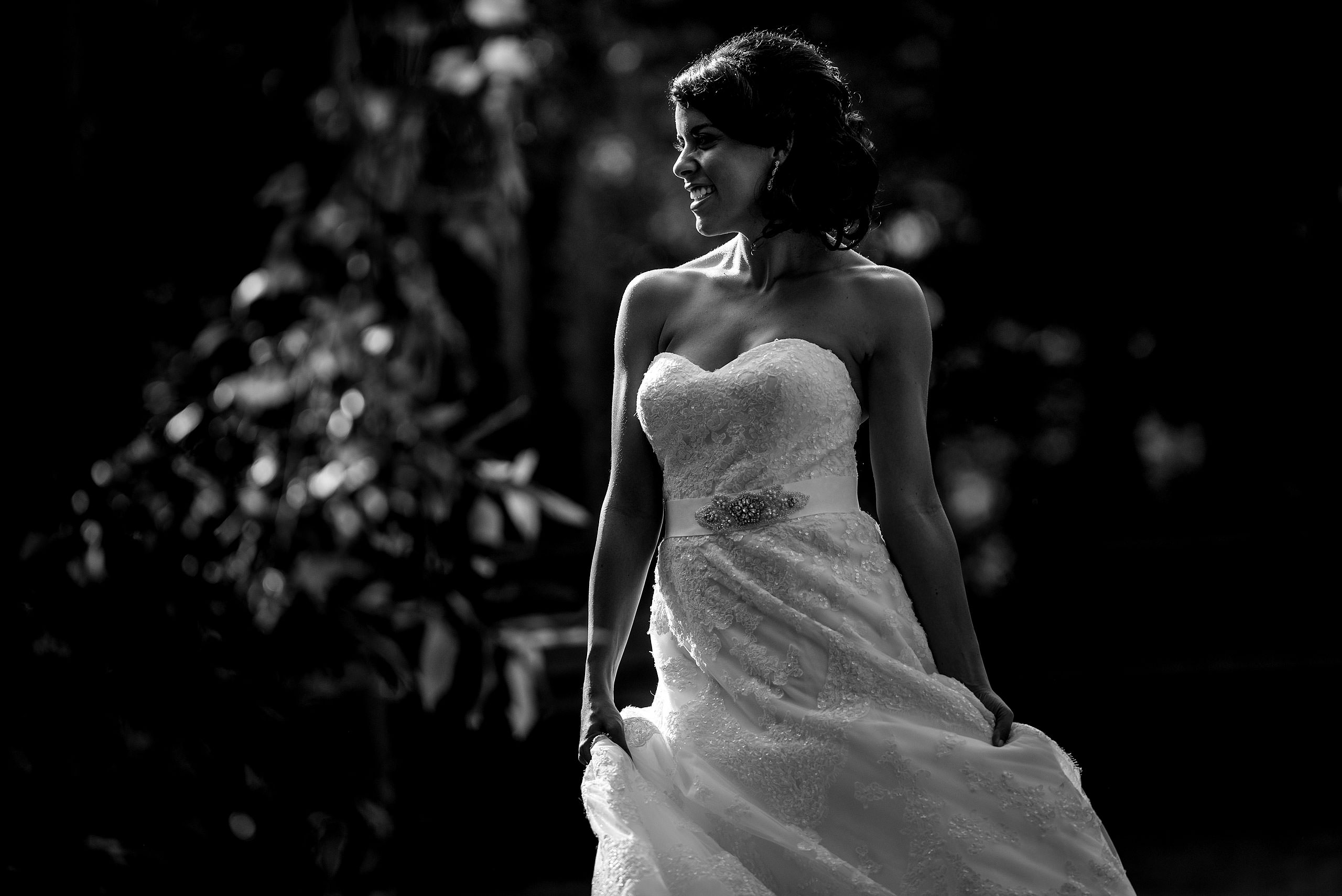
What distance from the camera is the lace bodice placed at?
1974mm

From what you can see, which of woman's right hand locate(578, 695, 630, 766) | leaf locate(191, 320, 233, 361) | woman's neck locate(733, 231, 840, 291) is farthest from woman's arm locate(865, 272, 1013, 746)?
leaf locate(191, 320, 233, 361)

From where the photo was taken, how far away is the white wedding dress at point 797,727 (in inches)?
70.4

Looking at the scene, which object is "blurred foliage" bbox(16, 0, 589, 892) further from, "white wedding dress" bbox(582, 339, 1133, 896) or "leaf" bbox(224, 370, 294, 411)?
"white wedding dress" bbox(582, 339, 1133, 896)

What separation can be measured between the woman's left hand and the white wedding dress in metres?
0.01

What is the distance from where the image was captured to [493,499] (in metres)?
3.06

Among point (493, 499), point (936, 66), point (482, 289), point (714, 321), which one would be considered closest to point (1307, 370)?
point (936, 66)

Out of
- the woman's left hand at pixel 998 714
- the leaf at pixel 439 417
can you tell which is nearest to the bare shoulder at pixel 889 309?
the woman's left hand at pixel 998 714

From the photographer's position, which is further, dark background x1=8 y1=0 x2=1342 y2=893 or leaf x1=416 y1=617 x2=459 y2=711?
dark background x1=8 y1=0 x2=1342 y2=893

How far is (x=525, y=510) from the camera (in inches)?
115

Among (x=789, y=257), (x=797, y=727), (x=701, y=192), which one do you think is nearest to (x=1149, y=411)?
(x=789, y=257)

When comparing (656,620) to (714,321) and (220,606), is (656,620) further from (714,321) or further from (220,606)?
(220,606)

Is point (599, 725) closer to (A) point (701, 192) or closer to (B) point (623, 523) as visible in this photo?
(B) point (623, 523)

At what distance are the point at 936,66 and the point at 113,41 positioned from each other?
487 cm
